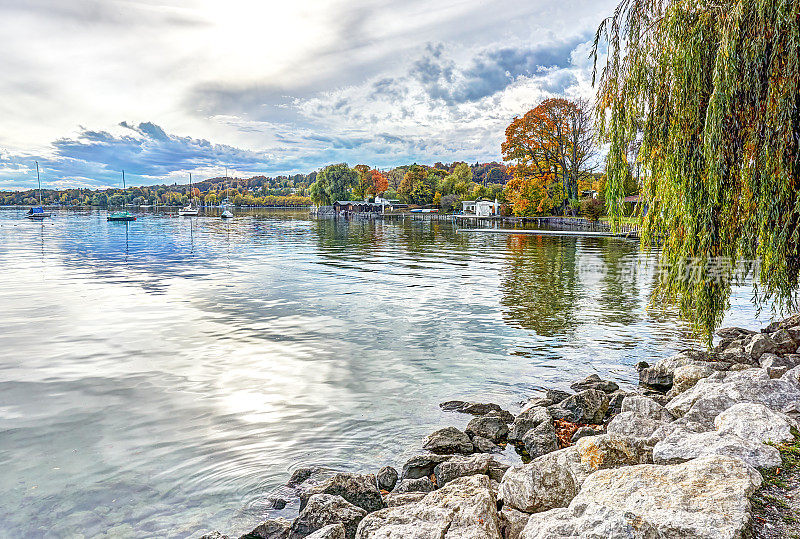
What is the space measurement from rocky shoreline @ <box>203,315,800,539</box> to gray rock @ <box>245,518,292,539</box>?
0.6 inches

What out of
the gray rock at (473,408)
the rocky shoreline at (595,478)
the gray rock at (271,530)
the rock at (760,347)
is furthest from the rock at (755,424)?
the rock at (760,347)

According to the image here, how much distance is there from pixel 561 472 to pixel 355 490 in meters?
2.59

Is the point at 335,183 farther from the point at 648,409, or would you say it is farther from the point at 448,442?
the point at 648,409

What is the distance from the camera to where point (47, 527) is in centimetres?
655

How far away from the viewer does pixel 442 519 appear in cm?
511

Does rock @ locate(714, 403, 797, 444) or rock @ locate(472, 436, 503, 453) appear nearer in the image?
rock @ locate(714, 403, 797, 444)

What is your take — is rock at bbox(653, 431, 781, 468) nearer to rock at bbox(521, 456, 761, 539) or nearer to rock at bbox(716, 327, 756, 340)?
rock at bbox(521, 456, 761, 539)

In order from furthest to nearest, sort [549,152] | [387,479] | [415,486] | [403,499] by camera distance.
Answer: [549,152] → [387,479] → [415,486] → [403,499]

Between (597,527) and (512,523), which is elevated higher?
(597,527)

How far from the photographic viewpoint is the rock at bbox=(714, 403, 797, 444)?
5883 millimetres

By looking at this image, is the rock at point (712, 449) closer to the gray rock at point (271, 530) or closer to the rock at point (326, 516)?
the rock at point (326, 516)

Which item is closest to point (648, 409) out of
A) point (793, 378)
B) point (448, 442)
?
point (793, 378)

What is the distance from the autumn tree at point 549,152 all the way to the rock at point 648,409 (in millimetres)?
69960

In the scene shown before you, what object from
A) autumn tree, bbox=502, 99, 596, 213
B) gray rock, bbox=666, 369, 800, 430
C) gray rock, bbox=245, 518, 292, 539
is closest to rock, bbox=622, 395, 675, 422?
gray rock, bbox=666, 369, 800, 430
